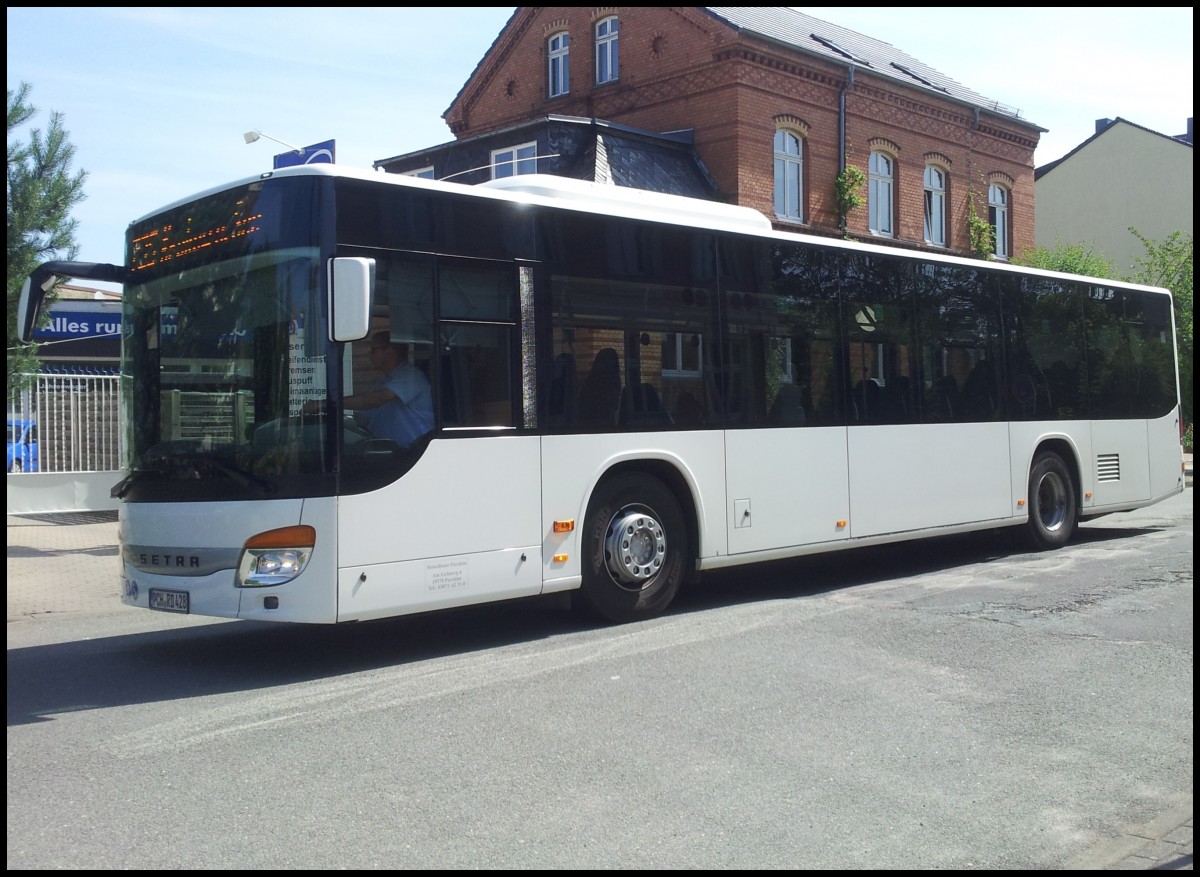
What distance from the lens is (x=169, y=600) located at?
290 inches

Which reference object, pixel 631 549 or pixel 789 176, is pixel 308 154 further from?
pixel 789 176

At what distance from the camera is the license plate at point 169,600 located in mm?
7305

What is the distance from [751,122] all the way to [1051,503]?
1566 centimetres

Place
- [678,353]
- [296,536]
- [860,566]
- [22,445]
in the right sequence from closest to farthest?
[296,536] < [678,353] < [860,566] < [22,445]

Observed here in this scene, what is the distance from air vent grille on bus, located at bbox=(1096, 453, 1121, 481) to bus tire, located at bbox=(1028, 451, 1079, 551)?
1.75 ft

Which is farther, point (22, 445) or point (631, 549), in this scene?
point (22, 445)

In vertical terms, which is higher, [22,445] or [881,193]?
[881,193]

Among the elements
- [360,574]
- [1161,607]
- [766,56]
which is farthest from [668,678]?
[766,56]

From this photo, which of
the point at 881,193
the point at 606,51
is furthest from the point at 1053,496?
the point at 606,51

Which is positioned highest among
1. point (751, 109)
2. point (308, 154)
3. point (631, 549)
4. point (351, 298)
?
point (751, 109)

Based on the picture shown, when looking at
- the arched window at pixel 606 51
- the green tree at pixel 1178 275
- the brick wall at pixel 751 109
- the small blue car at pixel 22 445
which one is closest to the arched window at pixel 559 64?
the brick wall at pixel 751 109

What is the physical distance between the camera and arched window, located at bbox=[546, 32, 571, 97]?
31125mm

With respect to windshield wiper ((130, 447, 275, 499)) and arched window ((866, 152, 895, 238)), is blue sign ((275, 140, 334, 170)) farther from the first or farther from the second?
arched window ((866, 152, 895, 238))

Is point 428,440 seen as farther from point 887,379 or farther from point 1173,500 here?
point 1173,500
